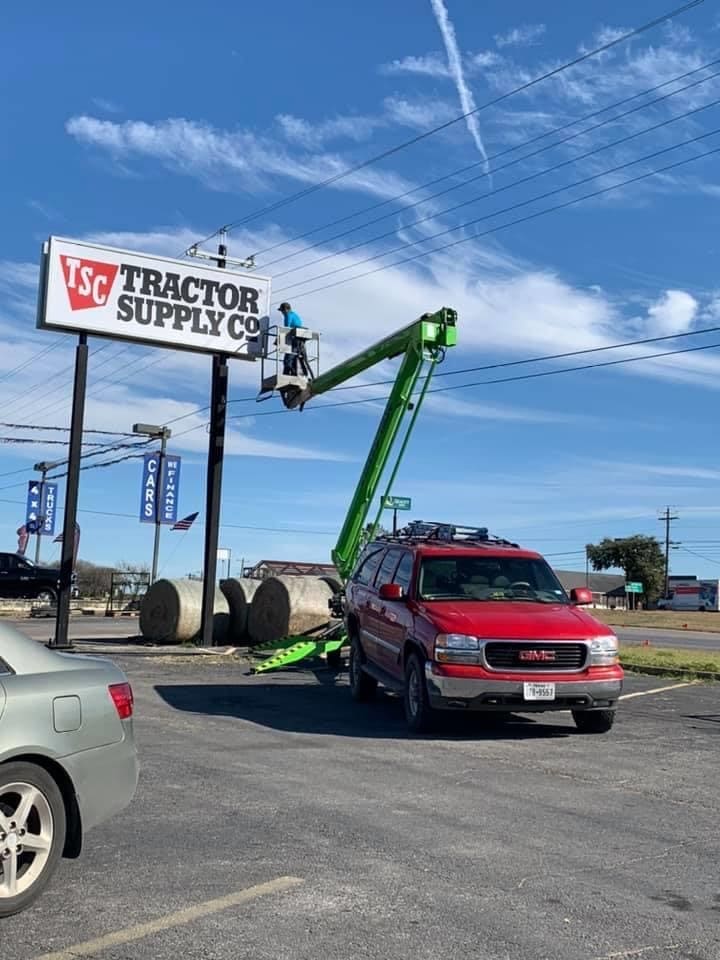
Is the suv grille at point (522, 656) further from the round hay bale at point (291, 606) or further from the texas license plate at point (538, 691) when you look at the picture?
the round hay bale at point (291, 606)

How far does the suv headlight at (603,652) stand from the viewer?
991cm

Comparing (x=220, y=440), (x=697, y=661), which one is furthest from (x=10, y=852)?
(x=220, y=440)

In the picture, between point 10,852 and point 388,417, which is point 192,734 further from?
point 388,417

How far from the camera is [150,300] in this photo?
69.6ft

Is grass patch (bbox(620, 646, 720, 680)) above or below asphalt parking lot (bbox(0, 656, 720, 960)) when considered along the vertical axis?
above

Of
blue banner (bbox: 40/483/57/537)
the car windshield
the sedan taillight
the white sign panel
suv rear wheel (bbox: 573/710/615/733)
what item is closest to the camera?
the sedan taillight

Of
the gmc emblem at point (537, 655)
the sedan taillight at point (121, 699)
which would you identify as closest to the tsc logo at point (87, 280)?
the gmc emblem at point (537, 655)

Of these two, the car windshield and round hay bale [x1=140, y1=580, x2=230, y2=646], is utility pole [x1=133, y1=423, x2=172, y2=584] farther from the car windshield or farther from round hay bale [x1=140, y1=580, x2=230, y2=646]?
the car windshield

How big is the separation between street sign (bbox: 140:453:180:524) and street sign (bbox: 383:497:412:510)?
65.7 ft

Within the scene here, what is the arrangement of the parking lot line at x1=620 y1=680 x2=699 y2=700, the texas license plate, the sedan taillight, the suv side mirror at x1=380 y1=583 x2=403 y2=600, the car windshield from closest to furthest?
the sedan taillight → the texas license plate → the suv side mirror at x1=380 y1=583 x2=403 y2=600 → the car windshield → the parking lot line at x1=620 y1=680 x2=699 y2=700

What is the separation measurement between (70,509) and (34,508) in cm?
3258

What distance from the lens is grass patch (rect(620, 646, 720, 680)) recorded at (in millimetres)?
15891

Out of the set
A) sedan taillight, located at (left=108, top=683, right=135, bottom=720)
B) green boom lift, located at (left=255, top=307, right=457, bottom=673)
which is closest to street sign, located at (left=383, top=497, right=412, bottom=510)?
green boom lift, located at (left=255, top=307, right=457, bottom=673)

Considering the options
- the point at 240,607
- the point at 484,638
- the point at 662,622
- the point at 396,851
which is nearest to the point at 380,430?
the point at 240,607
